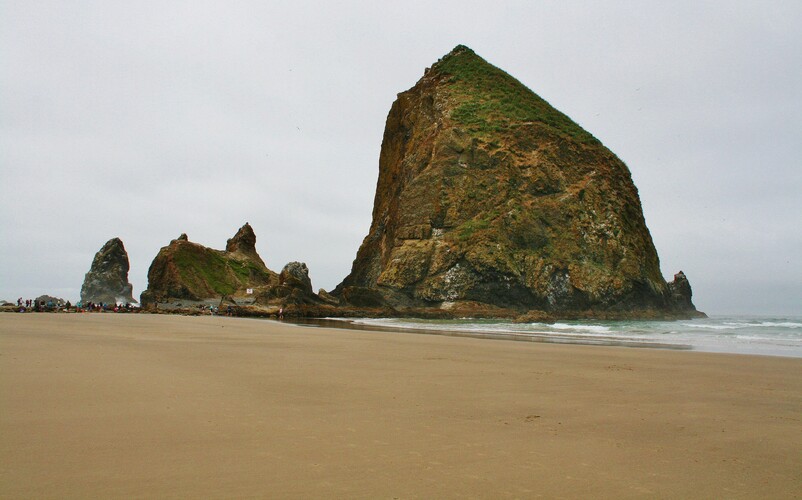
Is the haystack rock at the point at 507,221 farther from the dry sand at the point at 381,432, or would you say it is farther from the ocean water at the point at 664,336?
the dry sand at the point at 381,432

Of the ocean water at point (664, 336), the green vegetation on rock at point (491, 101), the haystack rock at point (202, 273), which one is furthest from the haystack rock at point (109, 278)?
the ocean water at point (664, 336)

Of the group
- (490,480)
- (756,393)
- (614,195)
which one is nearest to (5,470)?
(490,480)

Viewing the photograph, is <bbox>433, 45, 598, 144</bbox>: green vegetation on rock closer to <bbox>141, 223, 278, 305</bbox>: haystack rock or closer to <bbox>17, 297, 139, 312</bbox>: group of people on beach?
<bbox>141, 223, 278, 305</bbox>: haystack rock

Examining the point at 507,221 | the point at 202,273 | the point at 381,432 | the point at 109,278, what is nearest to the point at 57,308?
the point at 202,273

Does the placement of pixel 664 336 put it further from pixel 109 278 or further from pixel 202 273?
pixel 109 278

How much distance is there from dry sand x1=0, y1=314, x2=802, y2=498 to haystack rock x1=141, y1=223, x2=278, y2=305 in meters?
49.0

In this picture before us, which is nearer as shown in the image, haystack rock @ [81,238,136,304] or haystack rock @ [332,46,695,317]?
haystack rock @ [332,46,695,317]

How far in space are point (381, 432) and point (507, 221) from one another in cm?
4577

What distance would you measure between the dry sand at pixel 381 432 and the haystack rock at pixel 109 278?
71.2 m

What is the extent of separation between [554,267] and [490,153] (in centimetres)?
1396

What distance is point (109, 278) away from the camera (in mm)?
70375

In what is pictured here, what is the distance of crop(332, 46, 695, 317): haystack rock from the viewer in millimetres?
45750

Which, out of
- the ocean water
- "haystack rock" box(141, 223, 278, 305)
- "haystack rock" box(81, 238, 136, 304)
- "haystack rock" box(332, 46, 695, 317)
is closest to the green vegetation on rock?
"haystack rock" box(332, 46, 695, 317)

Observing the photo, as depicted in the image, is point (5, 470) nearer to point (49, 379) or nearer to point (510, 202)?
point (49, 379)
